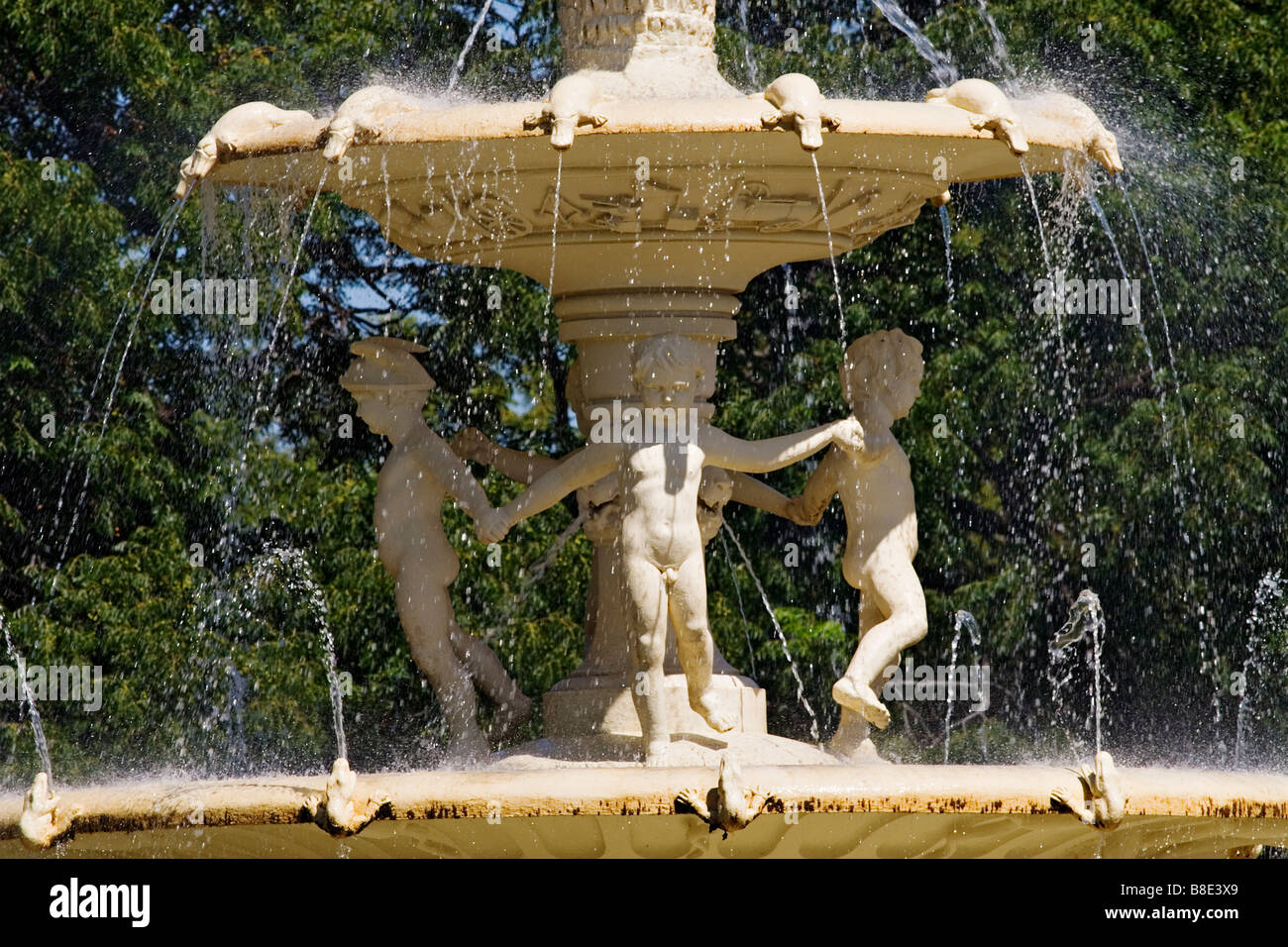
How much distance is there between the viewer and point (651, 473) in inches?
283

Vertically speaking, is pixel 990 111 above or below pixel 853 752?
above

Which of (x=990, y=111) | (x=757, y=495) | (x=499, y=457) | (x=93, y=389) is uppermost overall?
(x=93, y=389)

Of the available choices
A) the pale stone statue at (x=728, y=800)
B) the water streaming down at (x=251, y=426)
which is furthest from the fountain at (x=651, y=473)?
the water streaming down at (x=251, y=426)

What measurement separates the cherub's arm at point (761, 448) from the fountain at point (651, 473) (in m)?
0.01

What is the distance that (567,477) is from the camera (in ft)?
24.5

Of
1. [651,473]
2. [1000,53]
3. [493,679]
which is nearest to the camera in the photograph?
[651,473]

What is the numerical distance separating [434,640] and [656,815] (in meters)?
1.76

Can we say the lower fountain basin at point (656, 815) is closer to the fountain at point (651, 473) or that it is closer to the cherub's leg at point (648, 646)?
the fountain at point (651, 473)

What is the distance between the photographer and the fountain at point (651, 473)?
6375 millimetres

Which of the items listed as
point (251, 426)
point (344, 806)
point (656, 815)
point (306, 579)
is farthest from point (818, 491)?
point (251, 426)

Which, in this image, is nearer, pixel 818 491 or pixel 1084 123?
pixel 1084 123

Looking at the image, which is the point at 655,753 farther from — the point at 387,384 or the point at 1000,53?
the point at 1000,53

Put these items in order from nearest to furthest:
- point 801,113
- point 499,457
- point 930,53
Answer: point 801,113, point 499,457, point 930,53

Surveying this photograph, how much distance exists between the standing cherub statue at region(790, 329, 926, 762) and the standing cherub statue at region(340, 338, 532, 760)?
4.41 ft
